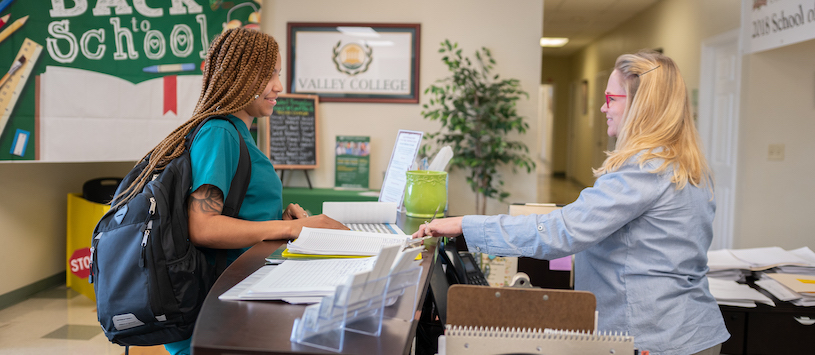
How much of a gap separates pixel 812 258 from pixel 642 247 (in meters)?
1.70

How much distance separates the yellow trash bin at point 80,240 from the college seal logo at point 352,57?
2.13 meters

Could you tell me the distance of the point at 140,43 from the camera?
4.00m

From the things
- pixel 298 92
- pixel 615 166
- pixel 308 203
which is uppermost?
pixel 298 92

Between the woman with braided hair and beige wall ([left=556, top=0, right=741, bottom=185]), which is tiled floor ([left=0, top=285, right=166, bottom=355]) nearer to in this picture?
the woman with braided hair

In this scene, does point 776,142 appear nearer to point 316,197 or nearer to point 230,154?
point 316,197

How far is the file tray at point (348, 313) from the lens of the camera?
845 millimetres

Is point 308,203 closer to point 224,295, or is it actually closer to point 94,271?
point 94,271

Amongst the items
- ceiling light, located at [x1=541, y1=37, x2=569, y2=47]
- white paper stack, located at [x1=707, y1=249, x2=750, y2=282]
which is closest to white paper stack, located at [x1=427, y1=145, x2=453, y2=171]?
white paper stack, located at [x1=707, y1=249, x2=750, y2=282]

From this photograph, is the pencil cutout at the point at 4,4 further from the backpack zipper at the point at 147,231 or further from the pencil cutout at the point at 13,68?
the backpack zipper at the point at 147,231

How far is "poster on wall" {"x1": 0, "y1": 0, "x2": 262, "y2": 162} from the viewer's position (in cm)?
346

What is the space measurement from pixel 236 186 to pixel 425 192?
2.25 feet

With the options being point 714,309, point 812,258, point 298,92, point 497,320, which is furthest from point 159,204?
point 298,92

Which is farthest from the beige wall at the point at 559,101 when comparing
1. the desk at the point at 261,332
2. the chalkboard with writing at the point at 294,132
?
the desk at the point at 261,332

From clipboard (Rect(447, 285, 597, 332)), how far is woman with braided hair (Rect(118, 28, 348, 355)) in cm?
52
